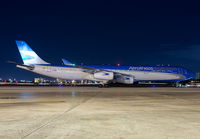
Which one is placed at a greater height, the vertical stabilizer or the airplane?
the vertical stabilizer

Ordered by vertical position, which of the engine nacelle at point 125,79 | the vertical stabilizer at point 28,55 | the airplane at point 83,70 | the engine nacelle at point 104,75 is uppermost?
the vertical stabilizer at point 28,55

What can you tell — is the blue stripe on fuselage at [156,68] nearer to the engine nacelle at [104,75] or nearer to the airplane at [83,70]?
the airplane at [83,70]

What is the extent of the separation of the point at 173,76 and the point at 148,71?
15.3ft

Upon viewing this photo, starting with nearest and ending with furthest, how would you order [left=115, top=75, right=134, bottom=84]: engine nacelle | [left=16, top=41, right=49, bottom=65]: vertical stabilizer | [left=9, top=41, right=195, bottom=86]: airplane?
[left=115, top=75, right=134, bottom=84]: engine nacelle
[left=9, top=41, right=195, bottom=86]: airplane
[left=16, top=41, right=49, bottom=65]: vertical stabilizer

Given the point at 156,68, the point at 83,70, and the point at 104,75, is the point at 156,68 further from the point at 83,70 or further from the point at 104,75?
the point at 83,70

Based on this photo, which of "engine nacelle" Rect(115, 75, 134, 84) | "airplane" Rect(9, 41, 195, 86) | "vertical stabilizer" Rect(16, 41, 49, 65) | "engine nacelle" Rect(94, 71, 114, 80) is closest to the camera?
"engine nacelle" Rect(94, 71, 114, 80)

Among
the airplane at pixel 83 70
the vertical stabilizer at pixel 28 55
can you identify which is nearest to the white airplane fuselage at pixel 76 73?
the airplane at pixel 83 70

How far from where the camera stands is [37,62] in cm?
3566

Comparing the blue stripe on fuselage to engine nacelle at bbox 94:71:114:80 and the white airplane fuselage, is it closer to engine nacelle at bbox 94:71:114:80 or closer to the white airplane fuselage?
the white airplane fuselage

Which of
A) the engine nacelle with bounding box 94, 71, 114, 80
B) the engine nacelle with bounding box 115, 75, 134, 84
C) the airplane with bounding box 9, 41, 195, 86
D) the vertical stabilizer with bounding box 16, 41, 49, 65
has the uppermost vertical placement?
the vertical stabilizer with bounding box 16, 41, 49, 65

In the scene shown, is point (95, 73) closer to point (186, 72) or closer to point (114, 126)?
point (186, 72)

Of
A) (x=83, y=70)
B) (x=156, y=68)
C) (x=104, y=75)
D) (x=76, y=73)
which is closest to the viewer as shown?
(x=104, y=75)

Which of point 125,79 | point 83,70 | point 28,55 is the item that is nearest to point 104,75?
point 125,79

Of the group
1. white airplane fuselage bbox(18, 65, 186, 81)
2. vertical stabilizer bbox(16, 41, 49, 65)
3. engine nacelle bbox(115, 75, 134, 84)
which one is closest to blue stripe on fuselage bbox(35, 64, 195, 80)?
white airplane fuselage bbox(18, 65, 186, 81)
